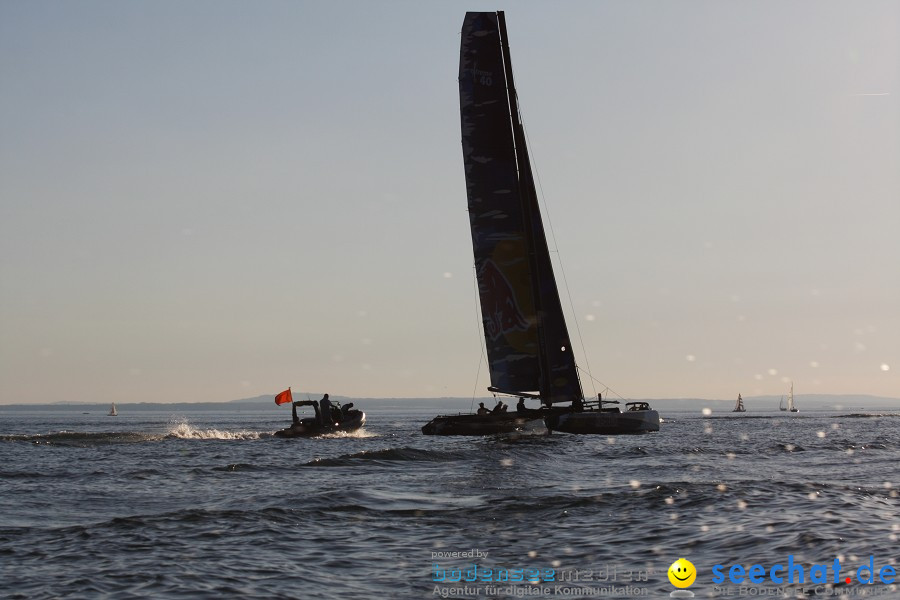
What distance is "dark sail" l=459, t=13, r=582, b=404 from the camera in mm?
52812

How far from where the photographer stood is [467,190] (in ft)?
175

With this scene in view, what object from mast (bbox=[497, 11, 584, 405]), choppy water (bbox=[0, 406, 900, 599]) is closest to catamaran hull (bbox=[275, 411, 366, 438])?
mast (bbox=[497, 11, 584, 405])

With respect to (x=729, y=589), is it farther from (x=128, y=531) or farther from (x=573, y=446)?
(x=573, y=446)

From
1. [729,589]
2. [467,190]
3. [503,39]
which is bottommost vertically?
[729,589]

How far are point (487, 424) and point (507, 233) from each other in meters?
10.8

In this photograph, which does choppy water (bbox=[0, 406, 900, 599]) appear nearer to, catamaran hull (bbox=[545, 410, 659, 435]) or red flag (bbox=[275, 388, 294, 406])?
catamaran hull (bbox=[545, 410, 659, 435])

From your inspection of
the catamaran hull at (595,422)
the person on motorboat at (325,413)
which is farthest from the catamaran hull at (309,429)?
the catamaran hull at (595,422)

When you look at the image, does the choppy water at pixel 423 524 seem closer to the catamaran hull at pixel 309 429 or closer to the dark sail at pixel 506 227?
the dark sail at pixel 506 227

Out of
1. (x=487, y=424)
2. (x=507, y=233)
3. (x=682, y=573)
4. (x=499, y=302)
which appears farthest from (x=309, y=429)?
(x=682, y=573)

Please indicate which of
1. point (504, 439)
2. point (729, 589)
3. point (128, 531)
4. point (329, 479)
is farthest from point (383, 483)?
point (504, 439)

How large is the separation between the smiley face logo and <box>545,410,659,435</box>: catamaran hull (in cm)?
3359

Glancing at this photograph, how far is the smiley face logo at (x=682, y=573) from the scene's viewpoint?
14.6 m

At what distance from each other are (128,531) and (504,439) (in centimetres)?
2948

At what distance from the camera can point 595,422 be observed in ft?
164
